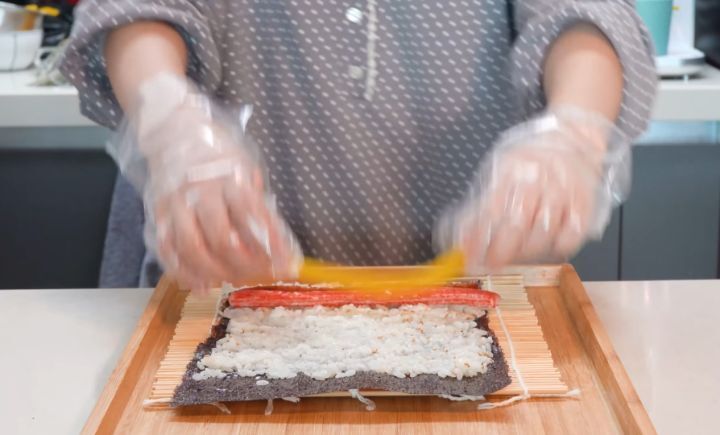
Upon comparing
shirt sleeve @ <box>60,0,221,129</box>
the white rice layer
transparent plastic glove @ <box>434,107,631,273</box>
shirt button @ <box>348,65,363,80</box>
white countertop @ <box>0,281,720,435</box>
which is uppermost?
shirt sleeve @ <box>60,0,221,129</box>

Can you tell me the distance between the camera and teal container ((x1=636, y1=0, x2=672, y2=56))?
177 cm

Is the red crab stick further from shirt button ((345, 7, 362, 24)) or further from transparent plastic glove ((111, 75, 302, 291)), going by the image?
shirt button ((345, 7, 362, 24))

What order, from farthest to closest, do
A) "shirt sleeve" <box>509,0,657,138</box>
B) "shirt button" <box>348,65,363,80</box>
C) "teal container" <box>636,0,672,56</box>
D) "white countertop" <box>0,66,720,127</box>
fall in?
"teal container" <box>636,0,672,56</box> → "white countertop" <box>0,66,720,127</box> → "shirt button" <box>348,65,363,80</box> → "shirt sleeve" <box>509,0,657,138</box>

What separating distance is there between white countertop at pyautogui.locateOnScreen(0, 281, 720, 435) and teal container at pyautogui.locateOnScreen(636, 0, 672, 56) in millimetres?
877

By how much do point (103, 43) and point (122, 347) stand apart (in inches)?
12.3

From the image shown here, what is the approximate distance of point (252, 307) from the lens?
0.96m

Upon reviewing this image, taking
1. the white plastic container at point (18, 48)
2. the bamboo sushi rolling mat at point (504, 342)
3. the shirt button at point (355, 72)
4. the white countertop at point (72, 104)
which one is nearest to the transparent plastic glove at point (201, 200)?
the bamboo sushi rolling mat at point (504, 342)

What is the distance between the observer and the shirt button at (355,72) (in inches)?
40.2

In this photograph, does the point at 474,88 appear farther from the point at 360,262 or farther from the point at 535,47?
the point at 360,262

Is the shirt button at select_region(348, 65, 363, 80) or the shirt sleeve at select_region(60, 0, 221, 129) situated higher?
the shirt sleeve at select_region(60, 0, 221, 129)

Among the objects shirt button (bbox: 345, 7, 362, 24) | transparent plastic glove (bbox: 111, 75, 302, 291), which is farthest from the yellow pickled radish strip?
shirt button (bbox: 345, 7, 362, 24)

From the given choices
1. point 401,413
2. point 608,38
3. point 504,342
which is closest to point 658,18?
point 608,38

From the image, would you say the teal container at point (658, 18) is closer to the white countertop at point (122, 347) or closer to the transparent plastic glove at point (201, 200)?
the white countertop at point (122, 347)

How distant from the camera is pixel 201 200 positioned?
2.48 feet
